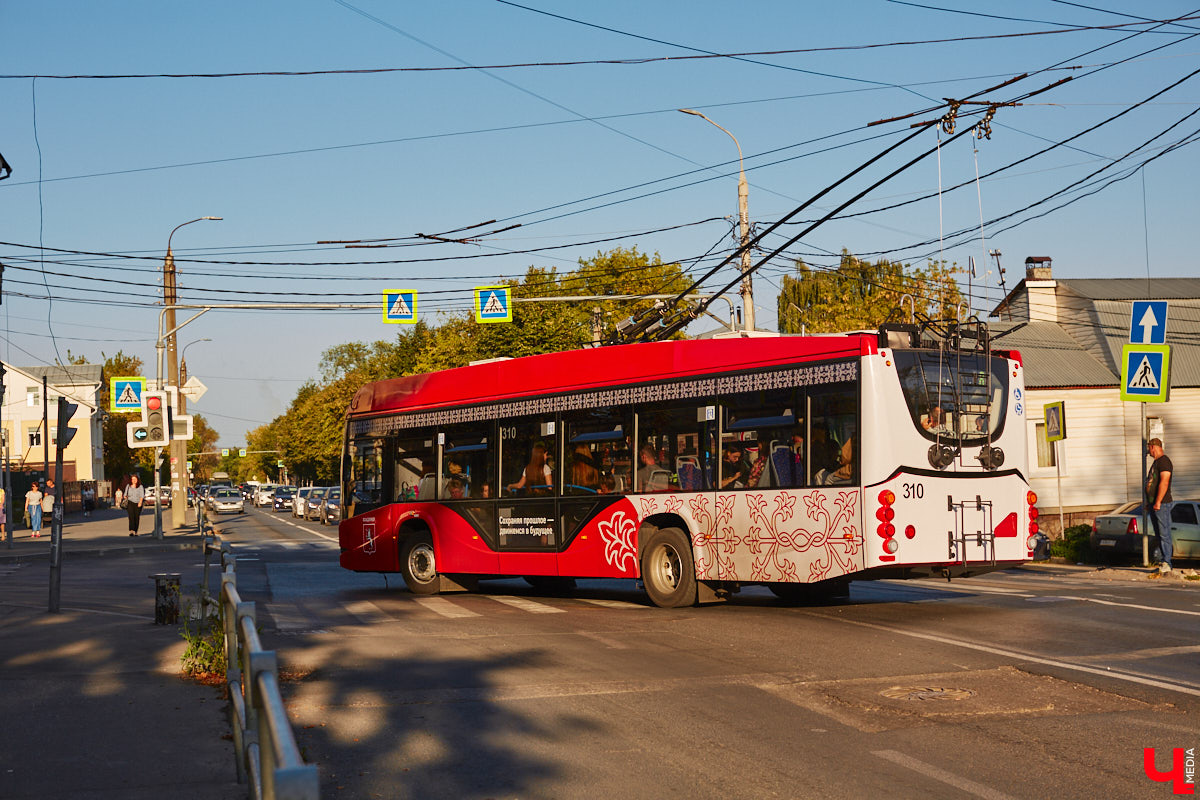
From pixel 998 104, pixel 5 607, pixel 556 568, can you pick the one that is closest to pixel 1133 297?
pixel 998 104

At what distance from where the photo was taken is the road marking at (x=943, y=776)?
5930 millimetres

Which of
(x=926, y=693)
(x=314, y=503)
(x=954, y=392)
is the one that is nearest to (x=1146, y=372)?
(x=954, y=392)

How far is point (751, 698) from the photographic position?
8.60 metres

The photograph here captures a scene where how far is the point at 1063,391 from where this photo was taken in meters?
37.9

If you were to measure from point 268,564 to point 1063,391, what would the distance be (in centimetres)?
2425

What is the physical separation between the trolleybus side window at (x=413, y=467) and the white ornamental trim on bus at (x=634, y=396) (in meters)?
0.24

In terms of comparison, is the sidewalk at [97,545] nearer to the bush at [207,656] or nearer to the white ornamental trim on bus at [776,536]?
the white ornamental trim on bus at [776,536]

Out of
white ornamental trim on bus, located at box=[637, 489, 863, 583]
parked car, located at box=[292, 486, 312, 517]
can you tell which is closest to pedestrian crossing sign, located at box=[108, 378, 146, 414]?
white ornamental trim on bus, located at box=[637, 489, 863, 583]

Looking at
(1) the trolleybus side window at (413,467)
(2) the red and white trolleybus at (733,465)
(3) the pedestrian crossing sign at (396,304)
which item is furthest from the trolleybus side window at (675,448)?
(3) the pedestrian crossing sign at (396,304)

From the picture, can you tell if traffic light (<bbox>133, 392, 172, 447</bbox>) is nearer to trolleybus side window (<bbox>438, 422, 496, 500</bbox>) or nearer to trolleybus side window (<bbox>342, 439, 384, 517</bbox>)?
trolleybus side window (<bbox>342, 439, 384, 517</bbox>)

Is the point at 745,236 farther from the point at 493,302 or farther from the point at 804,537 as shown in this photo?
the point at 804,537

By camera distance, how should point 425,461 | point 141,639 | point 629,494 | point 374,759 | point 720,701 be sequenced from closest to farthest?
point 374,759
point 720,701
point 141,639
point 629,494
point 425,461

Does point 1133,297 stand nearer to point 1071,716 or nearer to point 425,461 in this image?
point 425,461

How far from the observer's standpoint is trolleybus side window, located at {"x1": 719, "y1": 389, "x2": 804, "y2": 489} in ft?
44.0
